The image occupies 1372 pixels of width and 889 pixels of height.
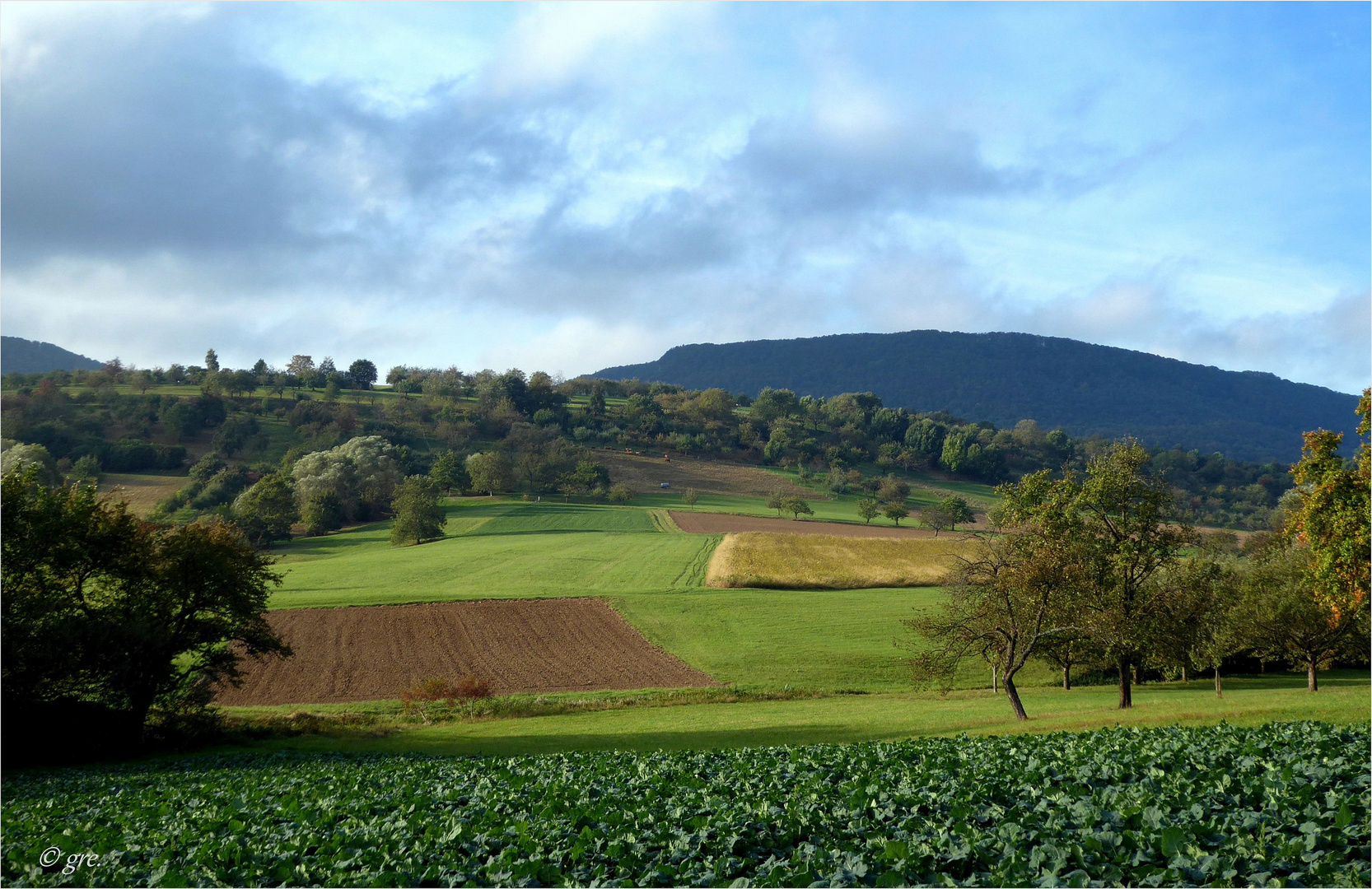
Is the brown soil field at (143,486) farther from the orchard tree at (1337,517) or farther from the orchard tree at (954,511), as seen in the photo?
the orchard tree at (1337,517)

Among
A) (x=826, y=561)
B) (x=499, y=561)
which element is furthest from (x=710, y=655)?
(x=499, y=561)

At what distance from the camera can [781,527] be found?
288 ft

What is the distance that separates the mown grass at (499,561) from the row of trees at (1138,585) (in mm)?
30894

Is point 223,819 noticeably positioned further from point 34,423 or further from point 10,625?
point 34,423

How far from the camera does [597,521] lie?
93000 millimetres

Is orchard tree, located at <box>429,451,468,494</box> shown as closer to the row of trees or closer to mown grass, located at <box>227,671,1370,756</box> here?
mown grass, located at <box>227,671,1370,756</box>

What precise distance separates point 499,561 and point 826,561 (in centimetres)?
2838

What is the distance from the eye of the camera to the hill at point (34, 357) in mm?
160125

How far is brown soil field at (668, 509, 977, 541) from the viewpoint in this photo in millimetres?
85625

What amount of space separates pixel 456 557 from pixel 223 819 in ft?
201

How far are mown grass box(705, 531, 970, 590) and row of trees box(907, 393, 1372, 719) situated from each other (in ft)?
69.4

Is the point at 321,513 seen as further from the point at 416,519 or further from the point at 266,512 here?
the point at 416,519

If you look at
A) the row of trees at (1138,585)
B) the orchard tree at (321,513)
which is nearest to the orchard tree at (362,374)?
the orchard tree at (321,513)

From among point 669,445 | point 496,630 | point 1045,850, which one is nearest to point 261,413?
point 669,445
